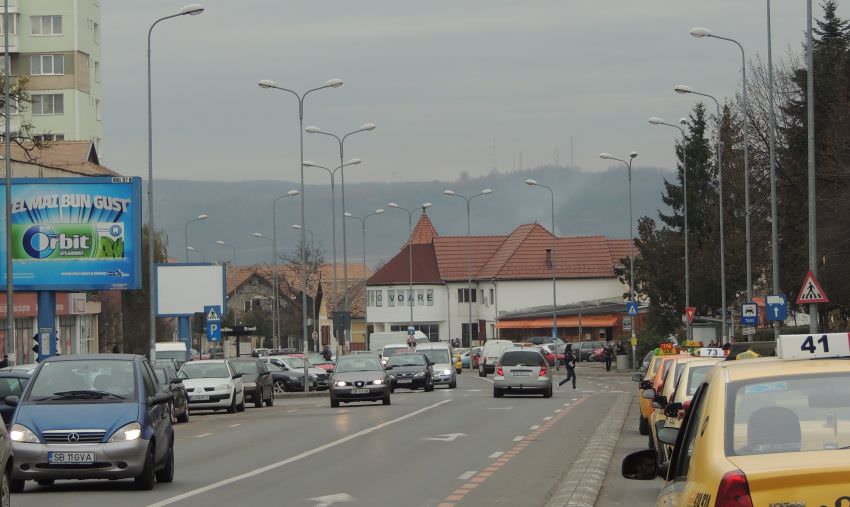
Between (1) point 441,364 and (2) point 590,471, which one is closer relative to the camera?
(2) point 590,471

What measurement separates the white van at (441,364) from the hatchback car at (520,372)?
11787mm

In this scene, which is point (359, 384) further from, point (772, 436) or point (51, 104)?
point (51, 104)

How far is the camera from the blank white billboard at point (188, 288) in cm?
6838

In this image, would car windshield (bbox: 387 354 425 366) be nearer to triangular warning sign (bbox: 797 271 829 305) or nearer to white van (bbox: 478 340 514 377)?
white van (bbox: 478 340 514 377)

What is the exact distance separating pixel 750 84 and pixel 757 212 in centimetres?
645

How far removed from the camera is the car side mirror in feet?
25.9

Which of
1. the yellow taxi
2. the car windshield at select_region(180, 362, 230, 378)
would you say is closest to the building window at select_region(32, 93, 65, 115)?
the car windshield at select_region(180, 362, 230, 378)

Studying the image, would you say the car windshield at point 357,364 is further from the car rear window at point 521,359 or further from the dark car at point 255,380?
the car rear window at point 521,359

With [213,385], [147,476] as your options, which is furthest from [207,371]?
[147,476]

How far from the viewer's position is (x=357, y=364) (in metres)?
44.1

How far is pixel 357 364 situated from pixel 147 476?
85.1 feet

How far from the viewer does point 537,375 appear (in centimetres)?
4744

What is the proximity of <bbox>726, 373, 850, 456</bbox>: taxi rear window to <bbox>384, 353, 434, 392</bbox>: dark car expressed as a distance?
160 ft

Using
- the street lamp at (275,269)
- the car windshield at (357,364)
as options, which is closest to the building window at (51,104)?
the street lamp at (275,269)
